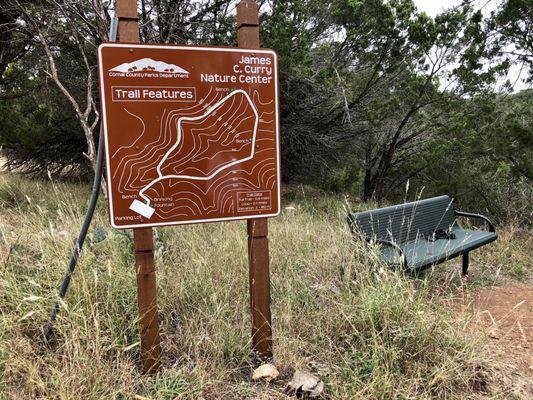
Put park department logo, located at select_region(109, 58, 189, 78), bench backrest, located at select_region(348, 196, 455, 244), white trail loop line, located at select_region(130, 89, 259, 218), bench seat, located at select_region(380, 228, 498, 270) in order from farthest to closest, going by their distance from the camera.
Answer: bench backrest, located at select_region(348, 196, 455, 244)
bench seat, located at select_region(380, 228, 498, 270)
white trail loop line, located at select_region(130, 89, 259, 218)
park department logo, located at select_region(109, 58, 189, 78)

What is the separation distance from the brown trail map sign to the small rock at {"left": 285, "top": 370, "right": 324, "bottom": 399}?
37.9 inches

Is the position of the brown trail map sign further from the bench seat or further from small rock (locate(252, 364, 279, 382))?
the bench seat

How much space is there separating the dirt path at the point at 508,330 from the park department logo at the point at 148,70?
89.8 inches

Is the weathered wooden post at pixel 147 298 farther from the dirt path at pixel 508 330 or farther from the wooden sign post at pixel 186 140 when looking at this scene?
the dirt path at pixel 508 330

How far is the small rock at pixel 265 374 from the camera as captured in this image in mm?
2584

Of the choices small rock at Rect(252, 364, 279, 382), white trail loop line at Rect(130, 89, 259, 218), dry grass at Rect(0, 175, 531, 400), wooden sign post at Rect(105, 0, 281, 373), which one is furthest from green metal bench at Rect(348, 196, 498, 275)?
white trail loop line at Rect(130, 89, 259, 218)

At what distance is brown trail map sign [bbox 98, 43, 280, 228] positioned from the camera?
7.63ft

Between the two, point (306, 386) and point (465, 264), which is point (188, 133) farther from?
point (465, 264)

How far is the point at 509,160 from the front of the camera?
7781mm

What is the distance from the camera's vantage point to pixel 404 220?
15.4 ft

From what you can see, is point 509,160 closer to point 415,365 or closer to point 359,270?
point 359,270

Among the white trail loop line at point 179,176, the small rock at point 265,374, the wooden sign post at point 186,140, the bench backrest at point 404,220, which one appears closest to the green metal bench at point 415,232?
the bench backrest at point 404,220

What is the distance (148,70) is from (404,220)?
3.27 meters

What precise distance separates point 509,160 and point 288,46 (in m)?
4.39
